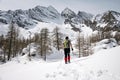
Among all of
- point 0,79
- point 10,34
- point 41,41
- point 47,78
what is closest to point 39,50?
A: point 41,41

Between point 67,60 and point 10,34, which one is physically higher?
point 10,34

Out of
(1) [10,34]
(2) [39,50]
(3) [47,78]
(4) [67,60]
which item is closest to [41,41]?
(2) [39,50]

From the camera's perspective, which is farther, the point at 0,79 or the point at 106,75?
the point at 0,79

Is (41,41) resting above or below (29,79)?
above

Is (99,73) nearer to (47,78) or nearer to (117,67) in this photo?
(117,67)

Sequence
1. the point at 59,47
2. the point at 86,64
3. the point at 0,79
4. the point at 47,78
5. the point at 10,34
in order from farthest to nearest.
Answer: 1. the point at 59,47
2. the point at 10,34
3. the point at 0,79
4. the point at 86,64
5. the point at 47,78

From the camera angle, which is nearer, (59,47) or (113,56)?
(113,56)

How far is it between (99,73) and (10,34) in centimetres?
4255

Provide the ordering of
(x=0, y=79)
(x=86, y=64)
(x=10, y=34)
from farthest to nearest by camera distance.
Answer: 1. (x=10, y=34)
2. (x=0, y=79)
3. (x=86, y=64)

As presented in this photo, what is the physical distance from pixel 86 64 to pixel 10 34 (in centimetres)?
4073

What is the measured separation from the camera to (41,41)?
168 feet

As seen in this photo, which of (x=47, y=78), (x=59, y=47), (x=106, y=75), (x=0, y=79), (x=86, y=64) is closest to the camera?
(x=106, y=75)

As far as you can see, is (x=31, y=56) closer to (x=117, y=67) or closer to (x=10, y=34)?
(x=10, y=34)

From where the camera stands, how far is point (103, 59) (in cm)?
1188
